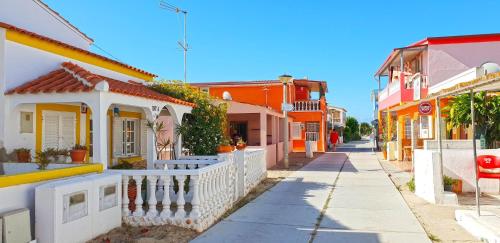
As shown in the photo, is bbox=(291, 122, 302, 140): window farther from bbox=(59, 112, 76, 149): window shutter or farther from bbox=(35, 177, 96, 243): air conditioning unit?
bbox=(35, 177, 96, 243): air conditioning unit

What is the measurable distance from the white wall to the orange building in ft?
47.1

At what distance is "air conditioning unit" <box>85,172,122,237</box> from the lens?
5.24 metres

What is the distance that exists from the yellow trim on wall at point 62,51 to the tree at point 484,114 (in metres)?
9.58

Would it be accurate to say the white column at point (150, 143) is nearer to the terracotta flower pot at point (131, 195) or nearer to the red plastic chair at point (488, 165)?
the terracotta flower pot at point (131, 195)

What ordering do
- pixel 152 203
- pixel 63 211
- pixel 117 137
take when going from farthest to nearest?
pixel 117 137 < pixel 152 203 < pixel 63 211

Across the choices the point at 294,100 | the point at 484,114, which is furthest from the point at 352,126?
the point at 484,114

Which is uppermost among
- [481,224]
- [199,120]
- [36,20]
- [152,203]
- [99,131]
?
[36,20]

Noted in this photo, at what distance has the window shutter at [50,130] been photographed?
8.66 m

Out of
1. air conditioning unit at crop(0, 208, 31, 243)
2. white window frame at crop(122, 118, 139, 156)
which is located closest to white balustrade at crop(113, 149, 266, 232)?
air conditioning unit at crop(0, 208, 31, 243)

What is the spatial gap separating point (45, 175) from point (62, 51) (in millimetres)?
4706

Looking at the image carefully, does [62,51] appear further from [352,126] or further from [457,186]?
[352,126]

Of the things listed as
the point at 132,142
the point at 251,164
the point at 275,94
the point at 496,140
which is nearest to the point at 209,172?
the point at 251,164

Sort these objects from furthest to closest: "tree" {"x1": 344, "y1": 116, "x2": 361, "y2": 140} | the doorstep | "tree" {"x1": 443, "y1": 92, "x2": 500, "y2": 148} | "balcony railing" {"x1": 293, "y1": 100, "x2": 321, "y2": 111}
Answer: "tree" {"x1": 344, "y1": 116, "x2": 361, "y2": 140}
"balcony railing" {"x1": 293, "y1": 100, "x2": 321, "y2": 111}
"tree" {"x1": 443, "y1": 92, "x2": 500, "y2": 148}
the doorstep

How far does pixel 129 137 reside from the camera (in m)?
12.8
